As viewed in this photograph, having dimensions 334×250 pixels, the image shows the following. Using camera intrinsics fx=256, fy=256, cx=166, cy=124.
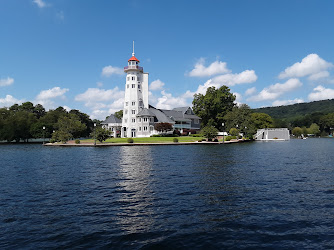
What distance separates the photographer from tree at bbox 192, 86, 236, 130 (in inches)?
3932

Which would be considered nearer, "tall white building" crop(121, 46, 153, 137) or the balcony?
the balcony

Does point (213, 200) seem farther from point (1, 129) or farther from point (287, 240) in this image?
point (1, 129)

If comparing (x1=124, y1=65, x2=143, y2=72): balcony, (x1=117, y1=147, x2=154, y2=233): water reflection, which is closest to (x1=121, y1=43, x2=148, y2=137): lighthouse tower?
(x1=124, y1=65, x2=143, y2=72): balcony

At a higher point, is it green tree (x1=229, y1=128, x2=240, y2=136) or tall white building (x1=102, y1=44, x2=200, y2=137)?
tall white building (x1=102, y1=44, x2=200, y2=137)

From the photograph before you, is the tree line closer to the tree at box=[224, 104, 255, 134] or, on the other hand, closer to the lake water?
the tree at box=[224, 104, 255, 134]

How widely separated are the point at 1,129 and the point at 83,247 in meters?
94.0

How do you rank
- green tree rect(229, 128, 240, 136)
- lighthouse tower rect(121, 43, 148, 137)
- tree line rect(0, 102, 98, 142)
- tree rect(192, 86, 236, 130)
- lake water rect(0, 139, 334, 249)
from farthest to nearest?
1. tree rect(192, 86, 236, 130)
2. lighthouse tower rect(121, 43, 148, 137)
3. green tree rect(229, 128, 240, 136)
4. tree line rect(0, 102, 98, 142)
5. lake water rect(0, 139, 334, 249)

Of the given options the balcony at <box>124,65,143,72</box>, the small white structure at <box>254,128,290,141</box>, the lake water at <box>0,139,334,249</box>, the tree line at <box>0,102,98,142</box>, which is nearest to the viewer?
the lake water at <box>0,139,334,249</box>

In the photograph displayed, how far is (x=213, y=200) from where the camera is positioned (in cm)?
1312

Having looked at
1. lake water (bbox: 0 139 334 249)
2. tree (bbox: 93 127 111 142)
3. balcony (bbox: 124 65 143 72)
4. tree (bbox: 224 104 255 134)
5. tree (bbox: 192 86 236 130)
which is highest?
balcony (bbox: 124 65 143 72)

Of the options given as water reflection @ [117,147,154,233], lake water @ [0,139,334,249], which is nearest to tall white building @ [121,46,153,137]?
water reflection @ [117,147,154,233]

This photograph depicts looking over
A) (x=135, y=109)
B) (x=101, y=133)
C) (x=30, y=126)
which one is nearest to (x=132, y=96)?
(x=135, y=109)

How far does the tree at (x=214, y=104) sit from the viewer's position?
99875mm

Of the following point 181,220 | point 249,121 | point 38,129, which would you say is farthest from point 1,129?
point 181,220
